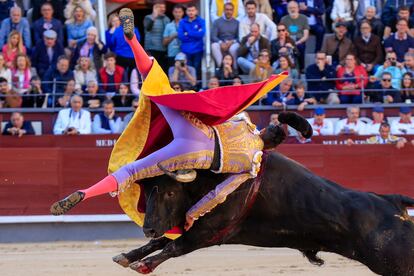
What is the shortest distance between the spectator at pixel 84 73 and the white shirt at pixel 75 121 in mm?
442

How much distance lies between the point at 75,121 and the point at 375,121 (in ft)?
11.0

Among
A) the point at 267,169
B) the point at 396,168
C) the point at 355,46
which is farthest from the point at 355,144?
the point at 267,169

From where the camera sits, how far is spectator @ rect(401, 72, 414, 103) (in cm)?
1191

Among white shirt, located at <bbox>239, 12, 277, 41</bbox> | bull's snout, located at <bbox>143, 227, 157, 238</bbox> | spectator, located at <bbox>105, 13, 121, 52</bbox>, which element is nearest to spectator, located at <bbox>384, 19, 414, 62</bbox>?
white shirt, located at <bbox>239, 12, 277, 41</bbox>

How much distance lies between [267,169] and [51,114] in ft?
18.6

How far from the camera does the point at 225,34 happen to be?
12469mm

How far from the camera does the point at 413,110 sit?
1187cm

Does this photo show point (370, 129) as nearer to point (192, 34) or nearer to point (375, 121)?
point (375, 121)

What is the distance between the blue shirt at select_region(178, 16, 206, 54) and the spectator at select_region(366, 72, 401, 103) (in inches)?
81.2

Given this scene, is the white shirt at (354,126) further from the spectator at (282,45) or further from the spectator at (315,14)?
the spectator at (315,14)

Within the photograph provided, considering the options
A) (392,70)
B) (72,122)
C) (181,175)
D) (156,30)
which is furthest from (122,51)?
(181,175)

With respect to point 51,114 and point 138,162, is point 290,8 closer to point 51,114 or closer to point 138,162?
point 51,114

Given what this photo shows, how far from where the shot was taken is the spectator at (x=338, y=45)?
40.5 feet

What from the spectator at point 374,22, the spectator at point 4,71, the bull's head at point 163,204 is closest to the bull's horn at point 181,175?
the bull's head at point 163,204
